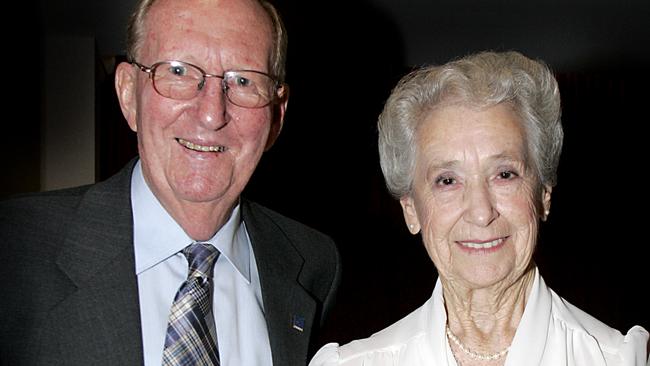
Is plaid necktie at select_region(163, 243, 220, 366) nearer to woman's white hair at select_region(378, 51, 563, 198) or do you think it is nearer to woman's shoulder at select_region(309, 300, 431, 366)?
woman's shoulder at select_region(309, 300, 431, 366)

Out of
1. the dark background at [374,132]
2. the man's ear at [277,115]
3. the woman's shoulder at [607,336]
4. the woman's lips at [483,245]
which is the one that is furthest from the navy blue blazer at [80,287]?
the dark background at [374,132]

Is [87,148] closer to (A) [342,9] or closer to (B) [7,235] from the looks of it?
(A) [342,9]

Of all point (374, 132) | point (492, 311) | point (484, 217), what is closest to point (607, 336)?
point (492, 311)

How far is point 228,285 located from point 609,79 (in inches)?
238

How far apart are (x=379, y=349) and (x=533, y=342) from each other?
1.32ft

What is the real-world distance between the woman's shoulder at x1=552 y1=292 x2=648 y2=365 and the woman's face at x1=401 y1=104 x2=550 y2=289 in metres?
0.17

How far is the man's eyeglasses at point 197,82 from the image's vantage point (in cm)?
225

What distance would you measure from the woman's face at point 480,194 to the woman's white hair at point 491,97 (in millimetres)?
32

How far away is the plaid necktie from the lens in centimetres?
211

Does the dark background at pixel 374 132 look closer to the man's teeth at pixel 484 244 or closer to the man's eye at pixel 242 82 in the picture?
the man's eye at pixel 242 82

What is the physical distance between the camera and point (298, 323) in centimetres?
244

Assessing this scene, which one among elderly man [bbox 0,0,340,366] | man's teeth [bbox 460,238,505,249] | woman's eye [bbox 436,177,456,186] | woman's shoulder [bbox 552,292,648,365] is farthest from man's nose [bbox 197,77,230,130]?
→ woman's shoulder [bbox 552,292,648,365]

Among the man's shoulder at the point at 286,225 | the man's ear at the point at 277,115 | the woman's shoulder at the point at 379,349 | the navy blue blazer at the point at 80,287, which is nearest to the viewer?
the navy blue blazer at the point at 80,287

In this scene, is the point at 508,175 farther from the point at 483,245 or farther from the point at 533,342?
the point at 533,342
